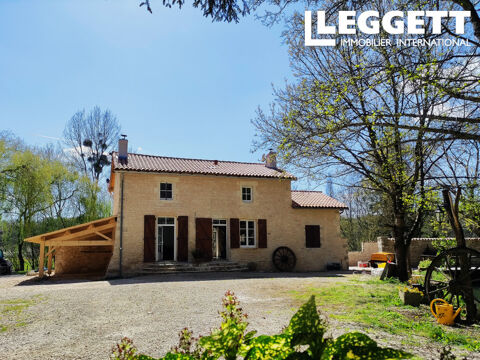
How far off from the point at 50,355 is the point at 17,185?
20933mm

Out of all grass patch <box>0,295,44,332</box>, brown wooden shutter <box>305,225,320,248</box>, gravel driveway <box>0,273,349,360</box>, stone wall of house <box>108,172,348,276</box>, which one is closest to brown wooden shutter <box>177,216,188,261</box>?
stone wall of house <box>108,172,348,276</box>

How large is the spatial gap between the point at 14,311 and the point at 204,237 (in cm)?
886

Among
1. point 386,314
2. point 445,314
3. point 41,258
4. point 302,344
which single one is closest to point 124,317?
point 386,314

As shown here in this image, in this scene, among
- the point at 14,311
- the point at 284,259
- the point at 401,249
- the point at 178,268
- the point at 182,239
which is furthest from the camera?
the point at 284,259

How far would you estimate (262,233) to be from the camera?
53.4 ft

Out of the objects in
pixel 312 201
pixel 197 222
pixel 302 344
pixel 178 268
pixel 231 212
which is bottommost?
pixel 178 268

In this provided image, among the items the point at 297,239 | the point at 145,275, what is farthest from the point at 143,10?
the point at 297,239

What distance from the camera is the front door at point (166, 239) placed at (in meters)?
15.2

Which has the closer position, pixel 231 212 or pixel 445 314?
pixel 445 314

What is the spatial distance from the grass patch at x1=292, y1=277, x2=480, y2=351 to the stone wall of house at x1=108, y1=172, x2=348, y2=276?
24.8ft

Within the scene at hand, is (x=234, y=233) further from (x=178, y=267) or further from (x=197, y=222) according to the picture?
(x=178, y=267)

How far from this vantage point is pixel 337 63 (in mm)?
9586

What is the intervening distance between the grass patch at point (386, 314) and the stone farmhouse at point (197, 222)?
7.44 meters

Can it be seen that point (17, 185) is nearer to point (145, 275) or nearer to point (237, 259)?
point (145, 275)
